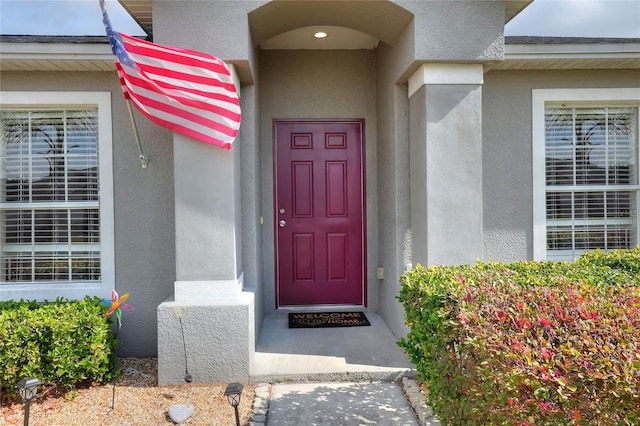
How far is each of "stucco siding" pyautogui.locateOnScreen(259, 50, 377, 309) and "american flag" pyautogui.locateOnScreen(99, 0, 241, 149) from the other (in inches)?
61.7

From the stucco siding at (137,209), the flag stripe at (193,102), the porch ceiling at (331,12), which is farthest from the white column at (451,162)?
the stucco siding at (137,209)

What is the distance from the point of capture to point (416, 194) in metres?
3.89

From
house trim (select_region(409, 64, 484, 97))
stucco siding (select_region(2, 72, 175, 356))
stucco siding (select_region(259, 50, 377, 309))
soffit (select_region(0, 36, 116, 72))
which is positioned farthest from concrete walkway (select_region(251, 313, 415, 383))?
soffit (select_region(0, 36, 116, 72))

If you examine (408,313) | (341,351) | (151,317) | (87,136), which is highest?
(87,136)

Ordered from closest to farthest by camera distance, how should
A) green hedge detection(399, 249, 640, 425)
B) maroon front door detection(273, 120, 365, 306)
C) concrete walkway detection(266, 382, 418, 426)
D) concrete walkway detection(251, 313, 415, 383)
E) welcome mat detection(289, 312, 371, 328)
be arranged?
1. green hedge detection(399, 249, 640, 425)
2. concrete walkway detection(266, 382, 418, 426)
3. concrete walkway detection(251, 313, 415, 383)
4. welcome mat detection(289, 312, 371, 328)
5. maroon front door detection(273, 120, 365, 306)

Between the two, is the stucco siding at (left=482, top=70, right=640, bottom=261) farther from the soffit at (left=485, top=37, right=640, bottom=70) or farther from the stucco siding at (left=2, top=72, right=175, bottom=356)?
the stucco siding at (left=2, top=72, right=175, bottom=356)

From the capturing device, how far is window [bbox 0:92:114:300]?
4.25 m

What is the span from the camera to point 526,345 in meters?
1.66

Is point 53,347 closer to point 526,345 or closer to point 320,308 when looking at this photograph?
point 320,308

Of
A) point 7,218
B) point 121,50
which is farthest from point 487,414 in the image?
point 7,218

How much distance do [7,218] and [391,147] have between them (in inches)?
156

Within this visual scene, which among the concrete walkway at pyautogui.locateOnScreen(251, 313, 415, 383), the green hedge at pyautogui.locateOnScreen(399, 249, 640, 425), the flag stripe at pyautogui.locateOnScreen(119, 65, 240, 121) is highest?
the flag stripe at pyautogui.locateOnScreen(119, 65, 240, 121)

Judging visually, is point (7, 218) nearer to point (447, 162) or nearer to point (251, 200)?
point (251, 200)

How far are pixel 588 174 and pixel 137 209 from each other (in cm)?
487
